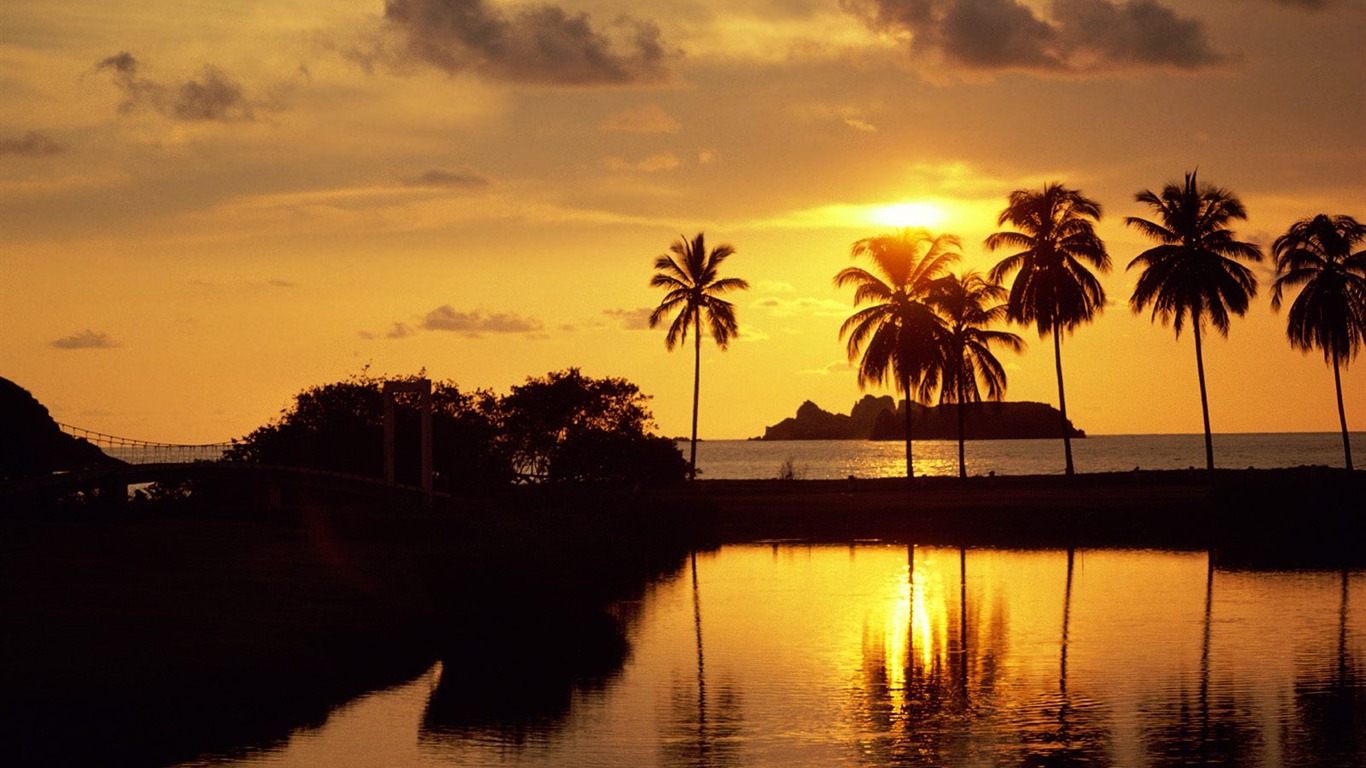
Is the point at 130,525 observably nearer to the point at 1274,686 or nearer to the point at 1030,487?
the point at 1274,686

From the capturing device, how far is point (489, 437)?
80.2m

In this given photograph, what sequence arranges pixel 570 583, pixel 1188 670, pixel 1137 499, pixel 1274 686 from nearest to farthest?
pixel 1274 686, pixel 1188 670, pixel 570 583, pixel 1137 499

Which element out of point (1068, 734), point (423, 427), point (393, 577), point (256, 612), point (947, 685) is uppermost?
point (423, 427)

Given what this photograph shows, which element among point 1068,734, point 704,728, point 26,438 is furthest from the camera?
point 26,438

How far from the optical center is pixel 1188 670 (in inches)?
1097

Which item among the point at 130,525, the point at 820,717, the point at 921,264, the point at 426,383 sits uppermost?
the point at 921,264

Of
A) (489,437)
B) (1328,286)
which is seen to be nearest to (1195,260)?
(1328,286)

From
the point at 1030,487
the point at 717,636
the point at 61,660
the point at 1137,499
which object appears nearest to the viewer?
the point at 61,660

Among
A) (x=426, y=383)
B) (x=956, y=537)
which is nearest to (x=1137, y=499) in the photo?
(x=956, y=537)

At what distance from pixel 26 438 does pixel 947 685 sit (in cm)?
5844

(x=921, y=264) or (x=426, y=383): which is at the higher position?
(x=921, y=264)

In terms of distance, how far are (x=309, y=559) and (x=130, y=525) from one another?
31.0 feet

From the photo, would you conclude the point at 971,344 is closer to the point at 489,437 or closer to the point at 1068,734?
the point at 489,437

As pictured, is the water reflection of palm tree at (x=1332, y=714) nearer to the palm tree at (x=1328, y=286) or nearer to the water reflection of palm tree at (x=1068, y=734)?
the water reflection of palm tree at (x=1068, y=734)
